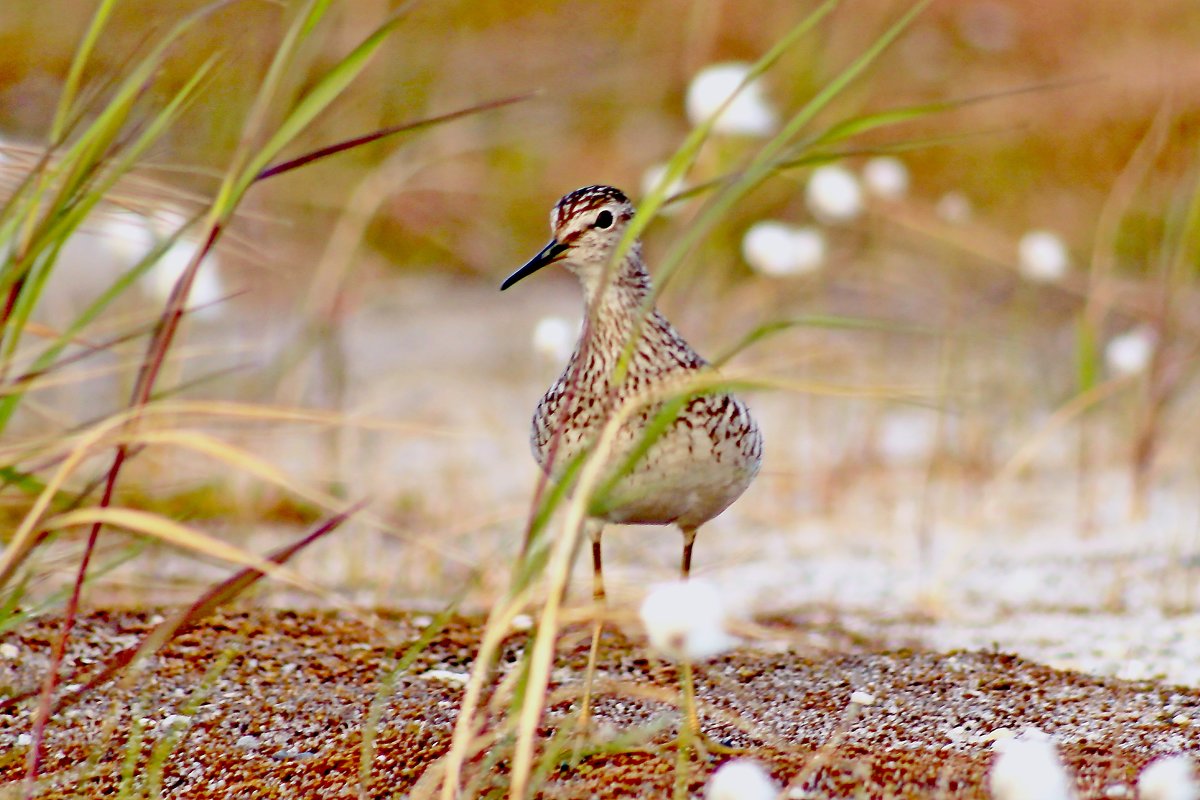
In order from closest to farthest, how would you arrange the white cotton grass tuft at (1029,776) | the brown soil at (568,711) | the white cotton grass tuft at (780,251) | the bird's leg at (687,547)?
the white cotton grass tuft at (1029,776) → the brown soil at (568,711) → the bird's leg at (687,547) → the white cotton grass tuft at (780,251)

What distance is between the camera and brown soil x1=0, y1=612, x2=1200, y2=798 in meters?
2.60

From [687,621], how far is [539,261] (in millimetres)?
1357

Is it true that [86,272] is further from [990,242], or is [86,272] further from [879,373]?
[990,242]

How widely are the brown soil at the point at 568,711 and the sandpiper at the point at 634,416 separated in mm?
352

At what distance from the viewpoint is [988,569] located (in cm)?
494

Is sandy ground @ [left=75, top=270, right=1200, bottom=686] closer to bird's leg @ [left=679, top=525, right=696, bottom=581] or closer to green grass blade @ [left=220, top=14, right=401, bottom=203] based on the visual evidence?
bird's leg @ [left=679, top=525, right=696, bottom=581]

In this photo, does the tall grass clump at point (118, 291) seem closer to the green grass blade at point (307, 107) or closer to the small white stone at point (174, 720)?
the green grass blade at point (307, 107)

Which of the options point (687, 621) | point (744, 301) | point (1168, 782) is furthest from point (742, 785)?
point (744, 301)

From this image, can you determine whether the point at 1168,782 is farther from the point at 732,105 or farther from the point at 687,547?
the point at 732,105

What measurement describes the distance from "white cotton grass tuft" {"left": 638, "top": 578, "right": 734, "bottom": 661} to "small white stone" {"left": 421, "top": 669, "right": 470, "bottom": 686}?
1.19 m

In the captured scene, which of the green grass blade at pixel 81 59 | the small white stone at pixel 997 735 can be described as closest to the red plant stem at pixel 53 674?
the green grass blade at pixel 81 59

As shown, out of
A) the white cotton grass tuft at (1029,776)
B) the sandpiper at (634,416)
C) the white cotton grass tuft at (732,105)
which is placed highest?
the white cotton grass tuft at (732,105)

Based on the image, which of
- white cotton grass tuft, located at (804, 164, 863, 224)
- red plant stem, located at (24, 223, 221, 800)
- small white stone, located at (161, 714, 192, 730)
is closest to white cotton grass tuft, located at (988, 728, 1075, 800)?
red plant stem, located at (24, 223, 221, 800)

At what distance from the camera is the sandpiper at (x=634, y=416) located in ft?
9.63
